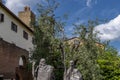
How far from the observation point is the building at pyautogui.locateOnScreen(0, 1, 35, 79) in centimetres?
3052

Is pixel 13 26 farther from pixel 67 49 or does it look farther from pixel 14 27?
pixel 67 49

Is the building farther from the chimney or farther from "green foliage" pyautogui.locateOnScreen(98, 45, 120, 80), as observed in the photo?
"green foliage" pyautogui.locateOnScreen(98, 45, 120, 80)

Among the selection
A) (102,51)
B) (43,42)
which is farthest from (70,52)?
(102,51)

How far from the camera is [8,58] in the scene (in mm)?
31609

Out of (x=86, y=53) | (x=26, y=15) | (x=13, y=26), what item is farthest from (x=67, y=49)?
(x=26, y=15)

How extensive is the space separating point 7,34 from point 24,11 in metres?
15.1

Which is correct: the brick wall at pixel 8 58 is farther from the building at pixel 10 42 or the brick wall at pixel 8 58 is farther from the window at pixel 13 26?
the window at pixel 13 26

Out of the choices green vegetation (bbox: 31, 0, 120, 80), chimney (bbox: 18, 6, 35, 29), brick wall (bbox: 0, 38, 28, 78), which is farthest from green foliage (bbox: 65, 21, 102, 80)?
chimney (bbox: 18, 6, 35, 29)

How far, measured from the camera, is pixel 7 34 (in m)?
32.2

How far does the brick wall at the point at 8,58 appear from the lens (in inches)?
1187

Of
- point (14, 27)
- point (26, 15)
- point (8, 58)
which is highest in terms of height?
point (26, 15)

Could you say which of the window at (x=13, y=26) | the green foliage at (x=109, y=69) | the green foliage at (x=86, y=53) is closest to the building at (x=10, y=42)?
the window at (x=13, y=26)

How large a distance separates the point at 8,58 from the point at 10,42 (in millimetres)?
2115

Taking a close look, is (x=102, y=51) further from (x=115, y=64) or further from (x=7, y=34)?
(x=7, y=34)
